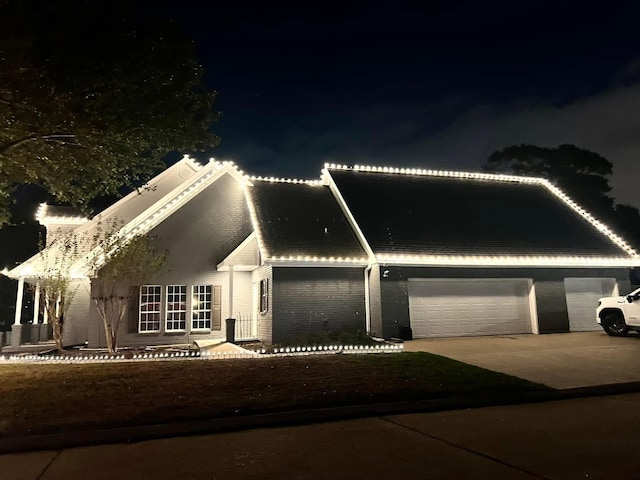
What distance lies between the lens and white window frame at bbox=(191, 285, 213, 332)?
16.8 metres

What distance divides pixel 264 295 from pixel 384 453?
11365mm

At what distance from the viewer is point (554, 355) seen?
12.3 m

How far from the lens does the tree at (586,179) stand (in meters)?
36.3

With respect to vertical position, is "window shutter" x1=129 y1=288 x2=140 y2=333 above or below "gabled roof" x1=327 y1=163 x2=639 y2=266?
below

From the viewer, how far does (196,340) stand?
16.5m

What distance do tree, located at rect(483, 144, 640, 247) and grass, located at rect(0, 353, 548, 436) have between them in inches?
1247

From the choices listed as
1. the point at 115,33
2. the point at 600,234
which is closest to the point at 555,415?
the point at 115,33

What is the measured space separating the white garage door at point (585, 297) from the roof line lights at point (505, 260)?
92cm

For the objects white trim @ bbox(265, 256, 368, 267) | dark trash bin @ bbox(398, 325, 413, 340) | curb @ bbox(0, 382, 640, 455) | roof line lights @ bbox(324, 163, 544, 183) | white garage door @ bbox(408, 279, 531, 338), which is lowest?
curb @ bbox(0, 382, 640, 455)

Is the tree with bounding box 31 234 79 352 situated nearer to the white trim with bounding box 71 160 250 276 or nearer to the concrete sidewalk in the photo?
the white trim with bounding box 71 160 250 276

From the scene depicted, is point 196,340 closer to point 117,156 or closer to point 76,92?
point 117,156

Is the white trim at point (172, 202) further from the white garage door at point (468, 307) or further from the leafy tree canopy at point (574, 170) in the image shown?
the leafy tree canopy at point (574, 170)

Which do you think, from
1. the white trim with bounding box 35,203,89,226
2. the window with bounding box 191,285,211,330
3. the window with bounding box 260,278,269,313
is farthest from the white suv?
the white trim with bounding box 35,203,89,226

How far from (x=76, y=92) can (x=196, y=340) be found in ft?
32.2
